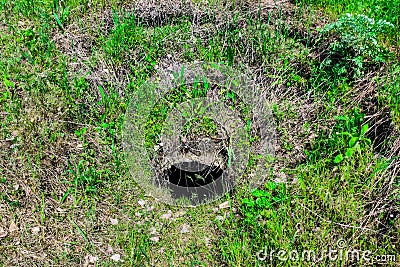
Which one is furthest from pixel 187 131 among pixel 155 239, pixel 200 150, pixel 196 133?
pixel 155 239

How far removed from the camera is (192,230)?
10.6 feet

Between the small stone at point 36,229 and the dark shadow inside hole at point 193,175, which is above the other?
the dark shadow inside hole at point 193,175

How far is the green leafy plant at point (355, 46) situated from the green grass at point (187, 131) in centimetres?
2

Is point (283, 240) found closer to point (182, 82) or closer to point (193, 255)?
point (193, 255)

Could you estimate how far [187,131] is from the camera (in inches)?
149

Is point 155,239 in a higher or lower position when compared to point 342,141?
lower

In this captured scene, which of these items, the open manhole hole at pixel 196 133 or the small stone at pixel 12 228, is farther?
the open manhole hole at pixel 196 133

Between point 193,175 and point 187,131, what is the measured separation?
1.38ft

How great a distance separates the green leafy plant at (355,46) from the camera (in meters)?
3.74

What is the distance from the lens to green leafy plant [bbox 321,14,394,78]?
3.74 m

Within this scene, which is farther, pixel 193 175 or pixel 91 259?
pixel 193 175

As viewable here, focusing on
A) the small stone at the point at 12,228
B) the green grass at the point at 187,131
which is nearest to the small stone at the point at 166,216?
the green grass at the point at 187,131

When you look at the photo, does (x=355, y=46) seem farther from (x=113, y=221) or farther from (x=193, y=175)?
(x=113, y=221)

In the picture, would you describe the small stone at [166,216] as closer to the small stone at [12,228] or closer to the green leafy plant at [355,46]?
the small stone at [12,228]
